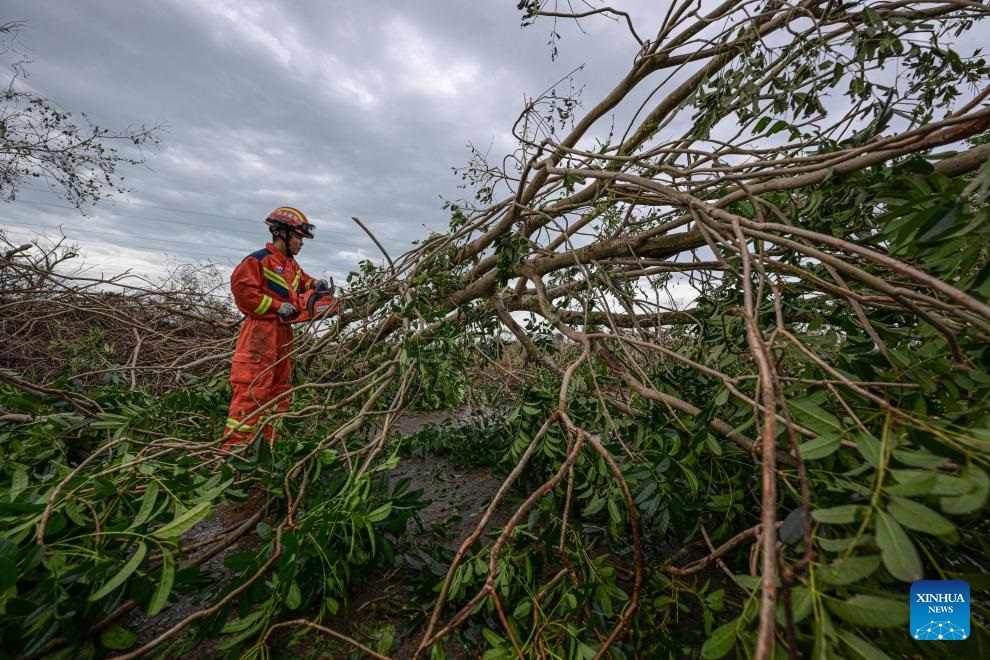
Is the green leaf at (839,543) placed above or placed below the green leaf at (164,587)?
above

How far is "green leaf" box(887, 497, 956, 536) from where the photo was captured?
493 millimetres

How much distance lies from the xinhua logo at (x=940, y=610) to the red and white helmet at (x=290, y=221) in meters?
4.28

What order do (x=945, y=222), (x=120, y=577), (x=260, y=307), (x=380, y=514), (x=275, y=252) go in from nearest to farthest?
(x=945, y=222)
(x=120, y=577)
(x=380, y=514)
(x=260, y=307)
(x=275, y=252)

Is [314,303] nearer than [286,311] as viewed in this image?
No

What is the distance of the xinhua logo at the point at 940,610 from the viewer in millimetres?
689

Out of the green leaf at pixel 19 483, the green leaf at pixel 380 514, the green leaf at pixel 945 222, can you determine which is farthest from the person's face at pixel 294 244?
the green leaf at pixel 945 222

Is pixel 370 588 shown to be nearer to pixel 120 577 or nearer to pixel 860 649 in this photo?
pixel 120 577

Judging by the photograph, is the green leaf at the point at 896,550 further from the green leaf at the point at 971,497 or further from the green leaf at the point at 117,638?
the green leaf at the point at 117,638

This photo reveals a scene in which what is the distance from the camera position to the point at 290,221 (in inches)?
148

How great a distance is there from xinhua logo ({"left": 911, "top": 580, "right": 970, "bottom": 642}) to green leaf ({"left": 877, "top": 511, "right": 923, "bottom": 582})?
300 millimetres

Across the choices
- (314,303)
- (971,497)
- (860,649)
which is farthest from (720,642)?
(314,303)

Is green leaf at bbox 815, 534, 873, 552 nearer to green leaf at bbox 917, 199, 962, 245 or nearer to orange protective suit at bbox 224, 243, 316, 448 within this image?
green leaf at bbox 917, 199, 962, 245

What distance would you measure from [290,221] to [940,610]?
439 cm

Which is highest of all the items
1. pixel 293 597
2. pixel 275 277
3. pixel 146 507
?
pixel 275 277
